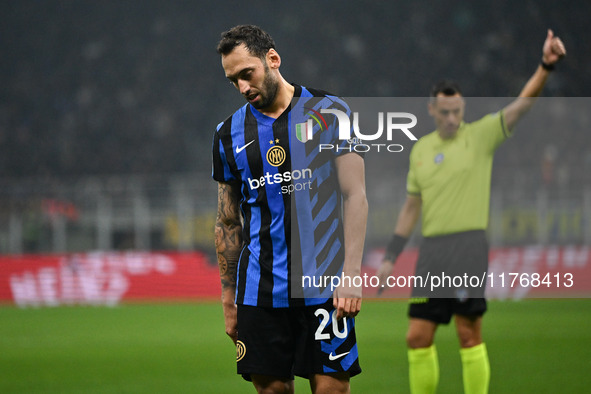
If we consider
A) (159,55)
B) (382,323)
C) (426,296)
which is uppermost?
(159,55)

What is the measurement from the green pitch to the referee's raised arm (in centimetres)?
212

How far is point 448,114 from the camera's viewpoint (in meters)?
4.03

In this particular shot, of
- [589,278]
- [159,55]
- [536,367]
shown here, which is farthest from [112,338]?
[159,55]

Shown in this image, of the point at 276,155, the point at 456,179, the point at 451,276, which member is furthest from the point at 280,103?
the point at 451,276

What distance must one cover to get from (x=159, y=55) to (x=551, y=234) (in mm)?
14891

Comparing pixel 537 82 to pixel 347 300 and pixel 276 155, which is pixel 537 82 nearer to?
pixel 276 155

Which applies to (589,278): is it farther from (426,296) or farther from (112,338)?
(112,338)

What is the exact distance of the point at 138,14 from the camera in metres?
19.7

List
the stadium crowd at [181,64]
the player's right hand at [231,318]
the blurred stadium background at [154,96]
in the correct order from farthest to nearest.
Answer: the stadium crowd at [181,64], the blurred stadium background at [154,96], the player's right hand at [231,318]

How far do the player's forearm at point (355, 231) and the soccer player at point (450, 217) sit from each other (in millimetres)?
921

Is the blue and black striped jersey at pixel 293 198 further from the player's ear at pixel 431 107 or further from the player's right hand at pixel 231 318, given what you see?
the player's ear at pixel 431 107

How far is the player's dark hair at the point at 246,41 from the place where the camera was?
293 centimetres

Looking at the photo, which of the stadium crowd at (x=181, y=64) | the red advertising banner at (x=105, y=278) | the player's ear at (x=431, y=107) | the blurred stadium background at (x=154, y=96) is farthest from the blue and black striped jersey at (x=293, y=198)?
the stadium crowd at (x=181, y=64)

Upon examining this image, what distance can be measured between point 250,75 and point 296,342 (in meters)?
0.99
